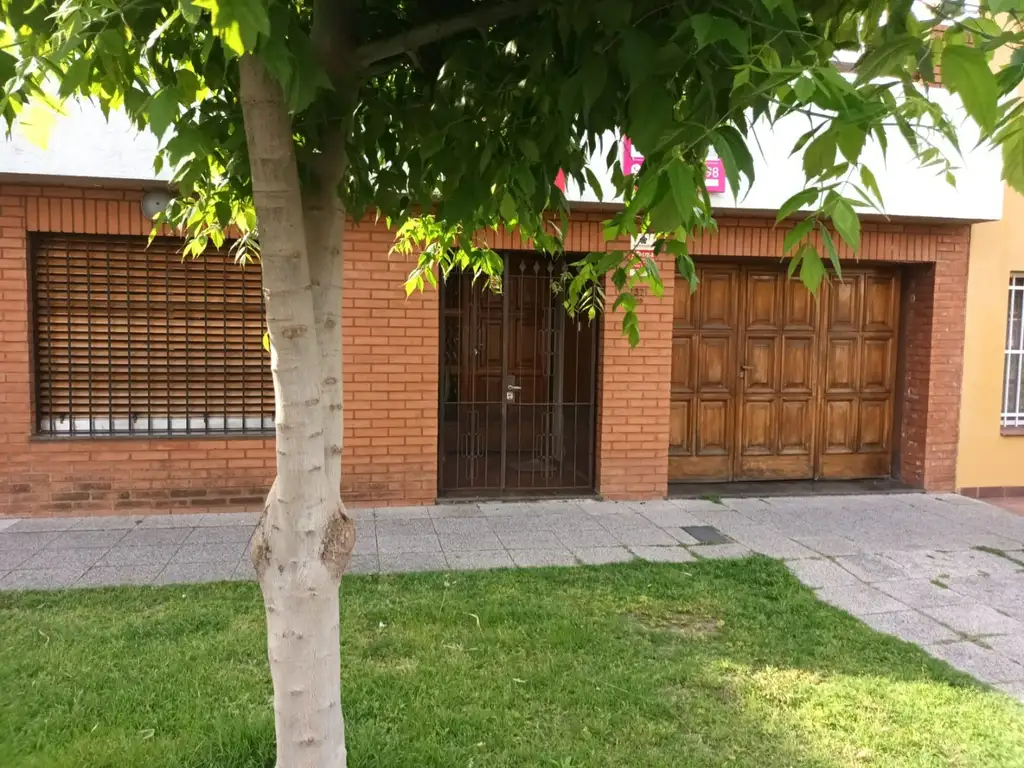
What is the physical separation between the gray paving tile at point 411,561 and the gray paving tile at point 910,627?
106 inches

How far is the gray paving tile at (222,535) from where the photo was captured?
568cm

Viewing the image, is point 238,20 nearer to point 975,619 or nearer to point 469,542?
point 469,542

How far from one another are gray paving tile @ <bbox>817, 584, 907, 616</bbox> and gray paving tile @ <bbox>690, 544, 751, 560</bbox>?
0.79 meters

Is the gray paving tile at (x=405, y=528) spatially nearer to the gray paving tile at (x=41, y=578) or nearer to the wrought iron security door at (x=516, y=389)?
the wrought iron security door at (x=516, y=389)

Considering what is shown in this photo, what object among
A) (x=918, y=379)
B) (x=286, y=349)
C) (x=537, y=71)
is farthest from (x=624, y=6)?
(x=918, y=379)

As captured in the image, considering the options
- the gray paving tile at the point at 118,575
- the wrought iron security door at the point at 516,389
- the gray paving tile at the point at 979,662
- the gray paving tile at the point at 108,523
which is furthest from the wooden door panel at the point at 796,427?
the gray paving tile at the point at 108,523

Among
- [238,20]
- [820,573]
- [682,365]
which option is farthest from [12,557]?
[682,365]

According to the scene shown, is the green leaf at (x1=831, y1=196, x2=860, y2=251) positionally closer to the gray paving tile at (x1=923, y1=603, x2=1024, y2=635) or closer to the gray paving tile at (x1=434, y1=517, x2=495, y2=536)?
the gray paving tile at (x1=923, y1=603, x2=1024, y2=635)

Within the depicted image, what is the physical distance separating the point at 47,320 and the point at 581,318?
4.69 metres

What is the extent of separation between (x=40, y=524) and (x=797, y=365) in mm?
7132

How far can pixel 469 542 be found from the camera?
5.75 metres

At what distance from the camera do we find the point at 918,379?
25.7 ft

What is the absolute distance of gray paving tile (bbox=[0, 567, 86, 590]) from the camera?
4680 millimetres

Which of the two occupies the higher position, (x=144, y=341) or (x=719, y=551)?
(x=144, y=341)
